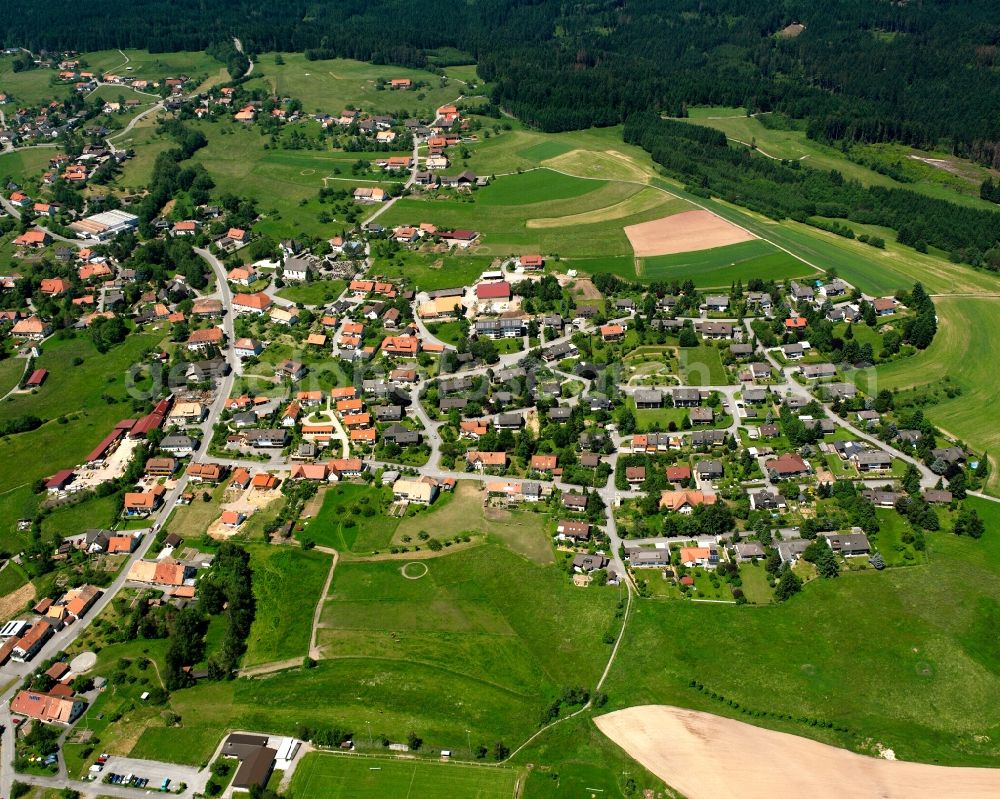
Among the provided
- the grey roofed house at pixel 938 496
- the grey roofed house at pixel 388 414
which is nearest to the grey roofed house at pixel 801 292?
the grey roofed house at pixel 938 496

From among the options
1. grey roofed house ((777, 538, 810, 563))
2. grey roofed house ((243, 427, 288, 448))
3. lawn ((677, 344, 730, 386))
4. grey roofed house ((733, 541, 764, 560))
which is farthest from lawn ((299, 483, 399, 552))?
lawn ((677, 344, 730, 386))

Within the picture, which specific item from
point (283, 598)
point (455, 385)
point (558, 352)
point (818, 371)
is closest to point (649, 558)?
point (283, 598)

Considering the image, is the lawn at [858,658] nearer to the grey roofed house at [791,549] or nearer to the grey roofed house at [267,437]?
the grey roofed house at [791,549]

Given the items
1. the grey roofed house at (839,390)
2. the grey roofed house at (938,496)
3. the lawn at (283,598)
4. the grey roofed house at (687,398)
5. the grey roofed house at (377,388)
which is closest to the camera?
the lawn at (283,598)

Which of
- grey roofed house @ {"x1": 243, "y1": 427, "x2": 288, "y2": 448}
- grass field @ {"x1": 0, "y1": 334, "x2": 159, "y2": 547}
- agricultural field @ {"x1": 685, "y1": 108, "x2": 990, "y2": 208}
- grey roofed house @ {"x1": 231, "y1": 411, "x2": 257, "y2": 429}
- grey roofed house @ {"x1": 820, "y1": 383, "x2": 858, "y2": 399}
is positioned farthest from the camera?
agricultural field @ {"x1": 685, "y1": 108, "x2": 990, "y2": 208}

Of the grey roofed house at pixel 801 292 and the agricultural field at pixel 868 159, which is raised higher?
the agricultural field at pixel 868 159

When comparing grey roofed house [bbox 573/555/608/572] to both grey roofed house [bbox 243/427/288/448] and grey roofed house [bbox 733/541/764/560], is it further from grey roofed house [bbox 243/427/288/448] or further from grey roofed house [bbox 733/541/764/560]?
grey roofed house [bbox 243/427/288/448]
